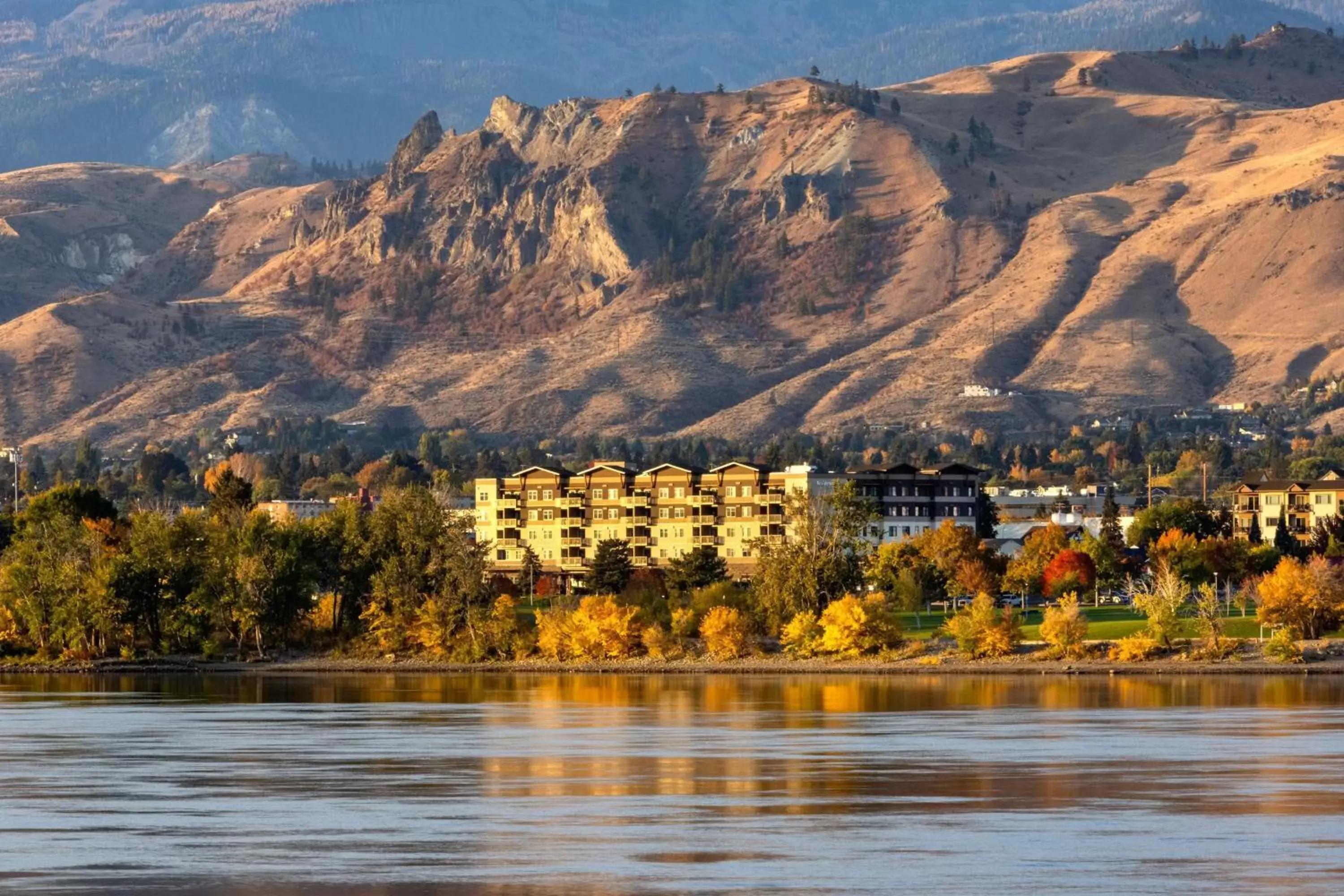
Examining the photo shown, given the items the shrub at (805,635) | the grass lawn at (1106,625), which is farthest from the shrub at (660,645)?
the grass lawn at (1106,625)

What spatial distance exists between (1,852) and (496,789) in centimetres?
1854

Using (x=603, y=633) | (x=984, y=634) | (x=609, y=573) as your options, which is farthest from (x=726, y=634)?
(x=609, y=573)

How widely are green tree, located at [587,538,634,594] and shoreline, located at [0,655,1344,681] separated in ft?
86.9

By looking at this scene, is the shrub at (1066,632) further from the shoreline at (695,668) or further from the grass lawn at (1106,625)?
the grass lawn at (1106,625)

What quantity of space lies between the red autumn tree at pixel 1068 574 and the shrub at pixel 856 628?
23.2 meters

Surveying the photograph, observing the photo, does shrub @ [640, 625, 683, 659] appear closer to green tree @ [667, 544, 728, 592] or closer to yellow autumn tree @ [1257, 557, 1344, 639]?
green tree @ [667, 544, 728, 592]

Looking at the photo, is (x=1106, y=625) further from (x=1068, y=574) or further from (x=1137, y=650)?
(x=1068, y=574)

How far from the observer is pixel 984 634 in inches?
5782

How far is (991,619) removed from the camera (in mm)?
146625

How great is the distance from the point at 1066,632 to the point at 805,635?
15504mm

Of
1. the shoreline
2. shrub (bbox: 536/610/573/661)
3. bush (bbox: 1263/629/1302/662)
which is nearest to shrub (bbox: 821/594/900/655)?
the shoreline

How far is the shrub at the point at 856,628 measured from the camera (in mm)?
149000

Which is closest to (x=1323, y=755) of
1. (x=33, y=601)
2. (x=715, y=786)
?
(x=715, y=786)

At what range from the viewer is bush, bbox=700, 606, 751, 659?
15375 cm
